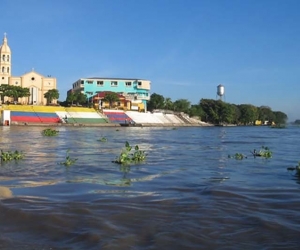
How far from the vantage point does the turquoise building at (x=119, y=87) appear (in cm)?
11362

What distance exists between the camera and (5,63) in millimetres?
95625

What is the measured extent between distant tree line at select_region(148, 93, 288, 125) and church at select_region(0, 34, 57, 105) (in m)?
33.3

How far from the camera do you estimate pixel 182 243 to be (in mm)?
4965

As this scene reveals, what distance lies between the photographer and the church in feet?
313

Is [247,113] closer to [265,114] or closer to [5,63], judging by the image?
[265,114]

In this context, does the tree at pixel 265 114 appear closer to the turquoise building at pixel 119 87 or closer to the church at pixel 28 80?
the turquoise building at pixel 119 87

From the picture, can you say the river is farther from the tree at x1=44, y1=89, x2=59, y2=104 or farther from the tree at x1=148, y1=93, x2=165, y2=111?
the tree at x1=148, y1=93, x2=165, y2=111

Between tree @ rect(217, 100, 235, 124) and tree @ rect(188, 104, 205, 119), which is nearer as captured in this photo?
tree @ rect(188, 104, 205, 119)

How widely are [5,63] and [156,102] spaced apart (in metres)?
44.7

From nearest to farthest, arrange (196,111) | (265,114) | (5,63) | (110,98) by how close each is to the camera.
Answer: (5,63) → (110,98) → (196,111) → (265,114)

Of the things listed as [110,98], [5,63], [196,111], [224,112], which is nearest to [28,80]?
[5,63]

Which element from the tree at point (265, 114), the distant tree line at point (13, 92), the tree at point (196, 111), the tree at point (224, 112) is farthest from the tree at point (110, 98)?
the tree at point (265, 114)

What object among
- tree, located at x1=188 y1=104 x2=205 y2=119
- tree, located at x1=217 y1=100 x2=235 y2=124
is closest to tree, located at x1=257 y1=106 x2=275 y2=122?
tree, located at x1=217 y1=100 x2=235 y2=124

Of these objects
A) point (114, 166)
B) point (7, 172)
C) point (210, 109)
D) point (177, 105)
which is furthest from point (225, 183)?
point (210, 109)
